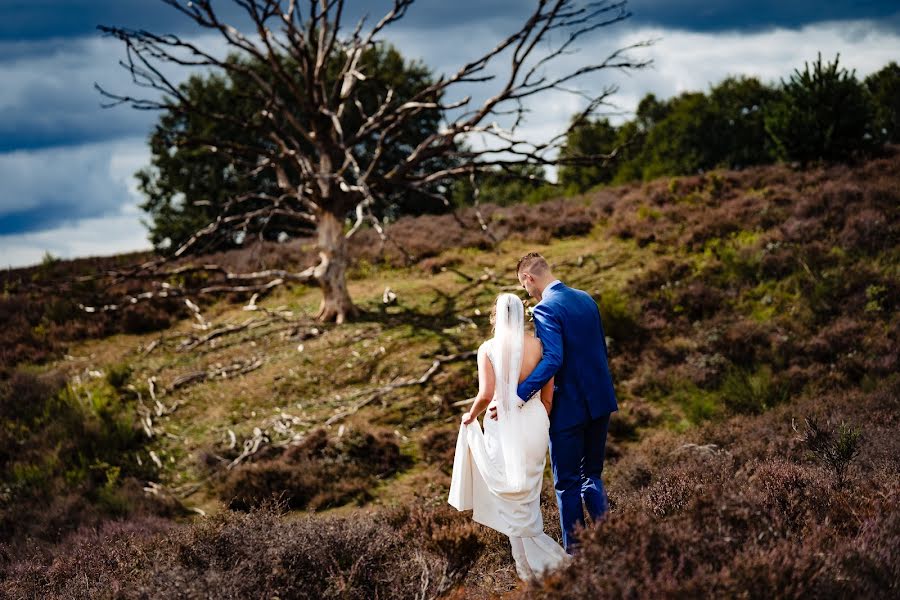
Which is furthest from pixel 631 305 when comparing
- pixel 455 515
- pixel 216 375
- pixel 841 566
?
pixel 841 566

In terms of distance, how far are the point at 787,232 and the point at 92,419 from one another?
43.9ft

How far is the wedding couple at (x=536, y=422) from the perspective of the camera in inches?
170

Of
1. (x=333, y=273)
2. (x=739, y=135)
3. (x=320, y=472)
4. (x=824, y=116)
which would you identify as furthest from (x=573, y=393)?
(x=739, y=135)

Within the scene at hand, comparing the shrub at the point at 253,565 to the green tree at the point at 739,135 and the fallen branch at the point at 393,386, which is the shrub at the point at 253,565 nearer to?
the fallen branch at the point at 393,386

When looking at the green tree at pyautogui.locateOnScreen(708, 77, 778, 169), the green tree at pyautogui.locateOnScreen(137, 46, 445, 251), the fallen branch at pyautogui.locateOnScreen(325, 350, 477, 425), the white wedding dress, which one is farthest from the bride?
the green tree at pyautogui.locateOnScreen(708, 77, 778, 169)

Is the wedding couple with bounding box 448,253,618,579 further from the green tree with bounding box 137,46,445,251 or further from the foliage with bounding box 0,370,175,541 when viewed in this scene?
the green tree with bounding box 137,46,445,251

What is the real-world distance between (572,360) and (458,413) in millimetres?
5530

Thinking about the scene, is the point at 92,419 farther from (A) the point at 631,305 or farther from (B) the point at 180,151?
(B) the point at 180,151

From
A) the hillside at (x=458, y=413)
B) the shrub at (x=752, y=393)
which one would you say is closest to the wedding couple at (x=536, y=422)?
the hillside at (x=458, y=413)

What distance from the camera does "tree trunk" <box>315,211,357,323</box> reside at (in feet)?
45.5

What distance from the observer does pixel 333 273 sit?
45.5ft

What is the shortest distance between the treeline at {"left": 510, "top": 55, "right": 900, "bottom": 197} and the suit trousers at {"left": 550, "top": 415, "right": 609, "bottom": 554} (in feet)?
34.4

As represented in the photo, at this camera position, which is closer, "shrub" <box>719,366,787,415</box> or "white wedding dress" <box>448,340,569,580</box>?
"white wedding dress" <box>448,340,569,580</box>

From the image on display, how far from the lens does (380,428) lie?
31.0ft
